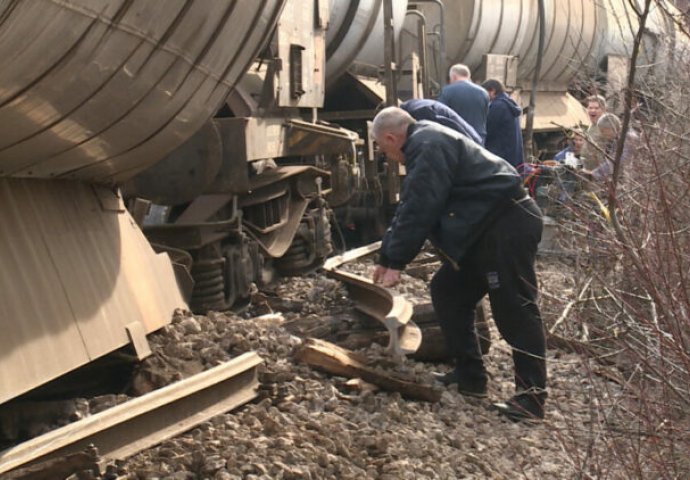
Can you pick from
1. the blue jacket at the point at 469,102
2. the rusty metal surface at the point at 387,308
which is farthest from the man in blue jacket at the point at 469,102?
the rusty metal surface at the point at 387,308

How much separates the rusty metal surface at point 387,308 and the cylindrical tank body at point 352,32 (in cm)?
288

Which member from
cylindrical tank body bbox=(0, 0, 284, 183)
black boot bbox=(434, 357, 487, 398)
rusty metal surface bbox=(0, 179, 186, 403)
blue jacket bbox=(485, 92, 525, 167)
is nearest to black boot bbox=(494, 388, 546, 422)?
black boot bbox=(434, 357, 487, 398)

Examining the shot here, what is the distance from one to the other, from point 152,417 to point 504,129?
24.3ft

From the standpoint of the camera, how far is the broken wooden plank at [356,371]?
512cm

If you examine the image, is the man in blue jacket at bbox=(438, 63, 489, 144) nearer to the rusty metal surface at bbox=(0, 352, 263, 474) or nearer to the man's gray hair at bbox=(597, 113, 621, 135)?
the man's gray hair at bbox=(597, 113, 621, 135)

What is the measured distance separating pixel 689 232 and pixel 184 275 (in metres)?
2.75

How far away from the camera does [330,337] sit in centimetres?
621

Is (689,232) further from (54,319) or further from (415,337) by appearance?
(54,319)

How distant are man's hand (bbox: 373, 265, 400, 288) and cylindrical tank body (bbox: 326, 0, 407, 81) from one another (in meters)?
5.29

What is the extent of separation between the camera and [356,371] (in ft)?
16.8

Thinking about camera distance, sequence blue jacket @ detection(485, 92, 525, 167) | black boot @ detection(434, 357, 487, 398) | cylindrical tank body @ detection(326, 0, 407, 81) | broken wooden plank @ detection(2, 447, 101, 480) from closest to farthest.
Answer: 1. broken wooden plank @ detection(2, 447, 101, 480)
2. black boot @ detection(434, 357, 487, 398)
3. cylindrical tank body @ detection(326, 0, 407, 81)
4. blue jacket @ detection(485, 92, 525, 167)

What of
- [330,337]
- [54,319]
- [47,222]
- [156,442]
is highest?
[47,222]

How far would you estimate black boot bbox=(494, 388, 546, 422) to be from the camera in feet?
17.4

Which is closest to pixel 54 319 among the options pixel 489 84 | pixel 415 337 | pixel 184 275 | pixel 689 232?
pixel 184 275
